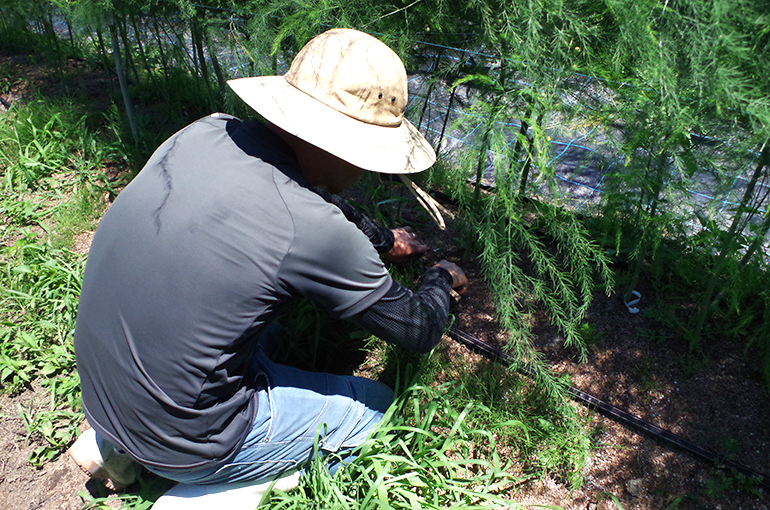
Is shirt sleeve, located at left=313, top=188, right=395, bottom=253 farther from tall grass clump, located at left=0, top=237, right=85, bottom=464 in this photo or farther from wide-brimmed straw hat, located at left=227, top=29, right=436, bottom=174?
tall grass clump, located at left=0, top=237, right=85, bottom=464

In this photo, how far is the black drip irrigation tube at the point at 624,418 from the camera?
170cm

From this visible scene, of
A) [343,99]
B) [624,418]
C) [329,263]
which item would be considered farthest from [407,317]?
[624,418]

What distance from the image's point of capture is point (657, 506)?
1.67 m

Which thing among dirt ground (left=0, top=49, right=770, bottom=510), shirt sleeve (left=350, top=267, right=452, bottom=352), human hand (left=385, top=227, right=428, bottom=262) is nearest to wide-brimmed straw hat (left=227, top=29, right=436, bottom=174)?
shirt sleeve (left=350, top=267, right=452, bottom=352)

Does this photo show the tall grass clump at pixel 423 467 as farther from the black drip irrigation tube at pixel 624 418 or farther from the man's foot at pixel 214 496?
the black drip irrigation tube at pixel 624 418

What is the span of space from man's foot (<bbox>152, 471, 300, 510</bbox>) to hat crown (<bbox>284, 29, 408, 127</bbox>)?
4.03 ft

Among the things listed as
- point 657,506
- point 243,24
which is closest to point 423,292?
point 657,506

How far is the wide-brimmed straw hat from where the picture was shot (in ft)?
4.54

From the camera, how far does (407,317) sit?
1524 millimetres

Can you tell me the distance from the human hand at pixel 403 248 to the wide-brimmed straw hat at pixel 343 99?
2.52 ft

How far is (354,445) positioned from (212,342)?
0.71m

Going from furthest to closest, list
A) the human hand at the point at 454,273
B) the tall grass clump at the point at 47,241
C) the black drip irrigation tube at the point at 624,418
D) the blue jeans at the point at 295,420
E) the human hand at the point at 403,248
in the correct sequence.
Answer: the human hand at the point at 403,248 → the tall grass clump at the point at 47,241 → the human hand at the point at 454,273 → the black drip irrigation tube at the point at 624,418 → the blue jeans at the point at 295,420

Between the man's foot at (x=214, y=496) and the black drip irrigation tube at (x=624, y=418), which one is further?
the black drip irrigation tube at (x=624, y=418)

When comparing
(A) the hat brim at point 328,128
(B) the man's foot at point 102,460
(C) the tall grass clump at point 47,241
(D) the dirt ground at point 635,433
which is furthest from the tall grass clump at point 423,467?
(C) the tall grass clump at point 47,241
